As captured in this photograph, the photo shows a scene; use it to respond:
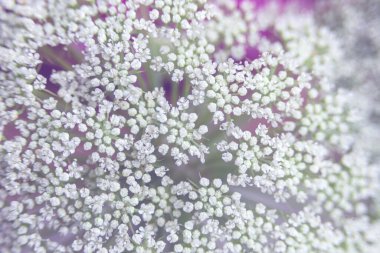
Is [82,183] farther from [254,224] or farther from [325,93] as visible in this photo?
[325,93]

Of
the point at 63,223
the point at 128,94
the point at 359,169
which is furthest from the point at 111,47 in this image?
the point at 359,169

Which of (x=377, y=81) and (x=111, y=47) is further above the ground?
(x=377, y=81)

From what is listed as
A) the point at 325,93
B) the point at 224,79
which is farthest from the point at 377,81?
the point at 224,79

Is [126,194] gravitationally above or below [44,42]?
below

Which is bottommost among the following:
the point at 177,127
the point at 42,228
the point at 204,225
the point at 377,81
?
the point at 42,228

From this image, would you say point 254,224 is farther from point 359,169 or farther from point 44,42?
point 44,42

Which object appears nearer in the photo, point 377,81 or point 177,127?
point 177,127
